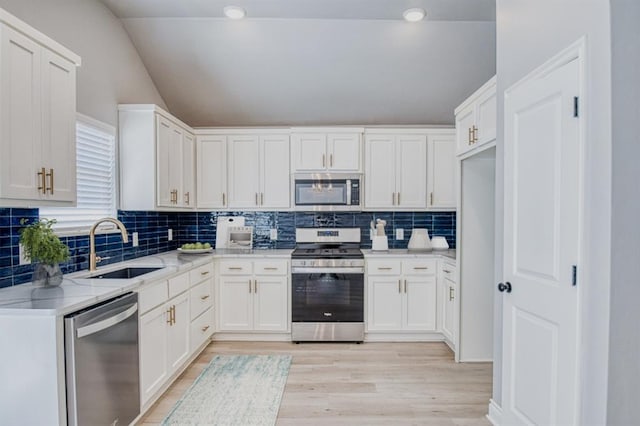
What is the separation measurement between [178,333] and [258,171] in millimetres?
1999

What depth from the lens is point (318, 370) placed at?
3193 millimetres

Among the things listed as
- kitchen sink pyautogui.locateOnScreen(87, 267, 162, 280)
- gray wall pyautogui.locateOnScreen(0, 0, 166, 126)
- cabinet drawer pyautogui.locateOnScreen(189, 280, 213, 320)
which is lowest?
cabinet drawer pyautogui.locateOnScreen(189, 280, 213, 320)

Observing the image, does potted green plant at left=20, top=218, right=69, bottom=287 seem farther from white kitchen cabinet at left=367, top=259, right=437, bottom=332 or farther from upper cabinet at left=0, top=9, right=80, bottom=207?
white kitchen cabinet at left=367, top=259, right=437, bottom=332

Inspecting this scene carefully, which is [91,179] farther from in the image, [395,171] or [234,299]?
[395,171]

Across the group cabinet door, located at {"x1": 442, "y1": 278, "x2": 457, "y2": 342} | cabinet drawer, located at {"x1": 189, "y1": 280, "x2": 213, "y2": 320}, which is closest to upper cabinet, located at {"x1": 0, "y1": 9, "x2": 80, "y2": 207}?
cabinet drawer, located at {"x1": 189, "y1": 280, "x2": 213, "y2": 320}

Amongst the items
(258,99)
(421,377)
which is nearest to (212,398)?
(421,377)

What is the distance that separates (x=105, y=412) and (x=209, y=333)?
1763 mm

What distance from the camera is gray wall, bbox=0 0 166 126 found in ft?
7.96

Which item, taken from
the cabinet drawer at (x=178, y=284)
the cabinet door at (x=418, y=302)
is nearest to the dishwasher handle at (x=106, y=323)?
the cabinet drawer at (x=178, y=284)

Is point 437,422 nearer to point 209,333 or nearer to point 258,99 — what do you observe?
point 209,333

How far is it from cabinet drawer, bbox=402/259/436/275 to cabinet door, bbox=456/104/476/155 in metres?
1.21

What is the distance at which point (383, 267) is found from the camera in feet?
12.6

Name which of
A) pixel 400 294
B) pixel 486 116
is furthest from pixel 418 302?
pixel 486 116

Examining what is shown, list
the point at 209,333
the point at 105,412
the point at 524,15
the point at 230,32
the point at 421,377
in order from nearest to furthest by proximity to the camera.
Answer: the point at 105,412, the point at 524,15, the point at 421,377, the point at 230,32, the point at 209,333
